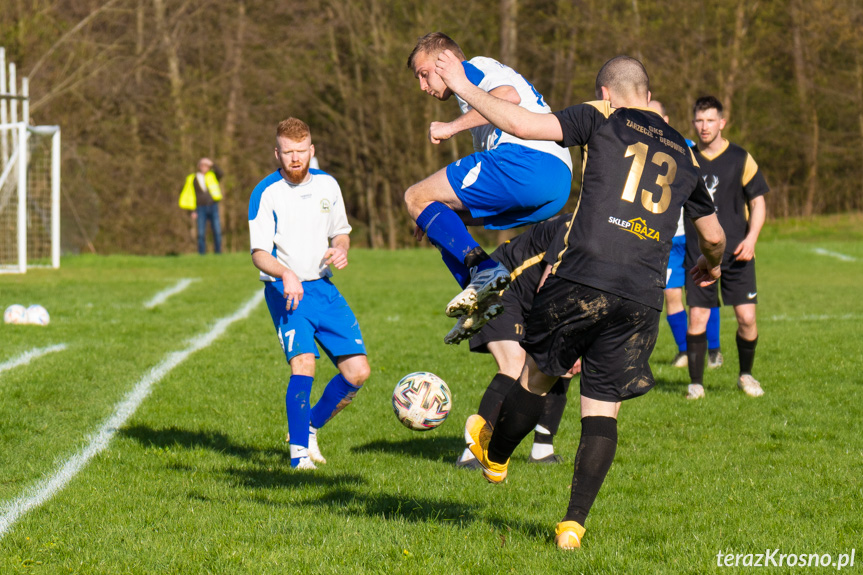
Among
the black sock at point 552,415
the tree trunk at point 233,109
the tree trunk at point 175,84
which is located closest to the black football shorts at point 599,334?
the black sock at point 552,415

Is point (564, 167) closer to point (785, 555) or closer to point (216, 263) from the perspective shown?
point (785, 555)

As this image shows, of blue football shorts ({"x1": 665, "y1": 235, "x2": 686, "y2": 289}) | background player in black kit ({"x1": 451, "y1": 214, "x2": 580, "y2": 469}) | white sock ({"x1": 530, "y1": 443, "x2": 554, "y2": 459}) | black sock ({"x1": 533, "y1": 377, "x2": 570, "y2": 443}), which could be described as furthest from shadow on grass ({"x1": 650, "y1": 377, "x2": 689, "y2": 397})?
background player in black kit ({"x1": 451, "y1": 214, "x2": 580, "y2": 469})

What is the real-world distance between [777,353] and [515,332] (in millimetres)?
5133

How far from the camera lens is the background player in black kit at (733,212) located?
779 cm

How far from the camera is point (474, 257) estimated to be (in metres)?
4.66

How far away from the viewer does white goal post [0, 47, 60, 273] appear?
55.9ft

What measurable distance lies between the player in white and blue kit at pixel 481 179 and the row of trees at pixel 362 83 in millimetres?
22740

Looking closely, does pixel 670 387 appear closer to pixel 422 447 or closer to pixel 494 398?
pixel 422 447

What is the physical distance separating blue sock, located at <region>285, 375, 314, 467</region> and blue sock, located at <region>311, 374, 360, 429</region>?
0.27 meters

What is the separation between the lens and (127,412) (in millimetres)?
7043

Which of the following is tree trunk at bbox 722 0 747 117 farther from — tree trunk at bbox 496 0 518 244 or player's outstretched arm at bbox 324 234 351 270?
player's outstretched arm at bbox 324 234 351 270

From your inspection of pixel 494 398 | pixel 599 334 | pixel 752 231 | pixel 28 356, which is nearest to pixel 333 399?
pixel 494 398

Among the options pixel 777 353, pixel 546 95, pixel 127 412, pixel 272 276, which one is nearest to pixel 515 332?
pixel 272 276

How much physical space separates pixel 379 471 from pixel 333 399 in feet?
2.16
